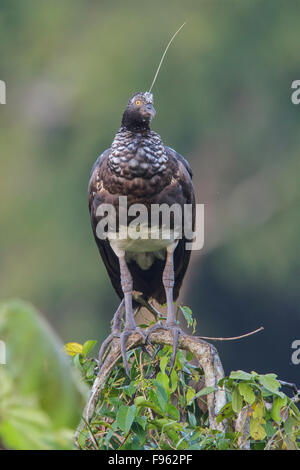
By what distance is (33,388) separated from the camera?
1.25 m

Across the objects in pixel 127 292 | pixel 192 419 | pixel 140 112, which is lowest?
pixel 192 419

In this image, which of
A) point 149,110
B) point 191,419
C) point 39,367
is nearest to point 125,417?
point 191,419

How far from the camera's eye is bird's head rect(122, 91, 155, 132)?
3.40 meters

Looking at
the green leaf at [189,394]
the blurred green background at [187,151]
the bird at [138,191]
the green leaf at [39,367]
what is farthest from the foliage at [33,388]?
the blurred green background at [187,151]

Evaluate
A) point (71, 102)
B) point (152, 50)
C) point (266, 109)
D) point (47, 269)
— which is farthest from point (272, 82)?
point (47, 269)

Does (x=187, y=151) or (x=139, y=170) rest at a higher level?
(x=187, y=151)

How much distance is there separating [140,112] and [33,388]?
7.40 ft

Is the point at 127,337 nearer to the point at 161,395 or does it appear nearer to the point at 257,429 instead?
the point at 161,395

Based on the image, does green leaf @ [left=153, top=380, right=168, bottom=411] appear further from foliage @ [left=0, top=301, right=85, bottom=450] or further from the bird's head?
the bird's head

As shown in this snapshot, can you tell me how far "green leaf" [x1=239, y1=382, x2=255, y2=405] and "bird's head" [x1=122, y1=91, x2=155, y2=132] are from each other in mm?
1517

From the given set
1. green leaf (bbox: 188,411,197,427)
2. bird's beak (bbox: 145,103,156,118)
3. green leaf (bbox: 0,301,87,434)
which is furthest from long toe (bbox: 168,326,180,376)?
green leaf (bbox: 0,301,87,434)
